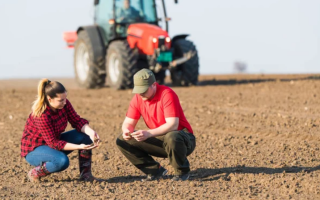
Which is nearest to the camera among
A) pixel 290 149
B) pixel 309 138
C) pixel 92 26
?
pixel 290 149

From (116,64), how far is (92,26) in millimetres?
1342

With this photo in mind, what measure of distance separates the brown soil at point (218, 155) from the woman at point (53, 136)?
202 mm

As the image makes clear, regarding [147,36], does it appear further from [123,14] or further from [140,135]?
[140,135]

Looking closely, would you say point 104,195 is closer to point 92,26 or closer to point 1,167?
point 1,167

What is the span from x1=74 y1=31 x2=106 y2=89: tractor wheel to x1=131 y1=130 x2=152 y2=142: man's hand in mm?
9155

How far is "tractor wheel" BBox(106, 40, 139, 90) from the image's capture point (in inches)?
504

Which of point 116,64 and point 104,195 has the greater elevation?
point 116,64

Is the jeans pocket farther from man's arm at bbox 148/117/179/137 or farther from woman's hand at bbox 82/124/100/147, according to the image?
woman's hand at bbox 82/124/100/147

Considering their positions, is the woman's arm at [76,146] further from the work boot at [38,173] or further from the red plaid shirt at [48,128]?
the work boot at [38,173]

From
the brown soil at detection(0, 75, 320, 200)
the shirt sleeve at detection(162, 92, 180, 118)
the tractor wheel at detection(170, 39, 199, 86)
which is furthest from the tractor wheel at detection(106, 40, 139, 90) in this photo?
the shirt sleeve at detection(162, 92, 180, 118)

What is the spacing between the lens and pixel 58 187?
5.16 m

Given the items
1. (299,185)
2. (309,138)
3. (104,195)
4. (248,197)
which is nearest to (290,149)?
(309,138)

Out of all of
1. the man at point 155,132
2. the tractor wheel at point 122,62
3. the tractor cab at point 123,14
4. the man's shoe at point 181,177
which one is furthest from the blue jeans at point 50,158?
the tractor cab at point 123,14

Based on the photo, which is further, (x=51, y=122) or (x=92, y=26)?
(x=92, y=26)
